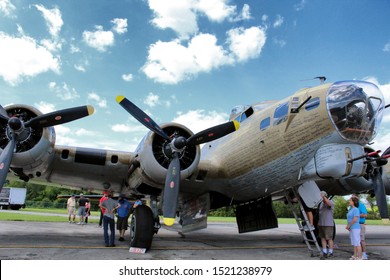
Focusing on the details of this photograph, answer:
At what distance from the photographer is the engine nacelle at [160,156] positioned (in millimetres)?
7742

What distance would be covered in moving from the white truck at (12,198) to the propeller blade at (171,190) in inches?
1364

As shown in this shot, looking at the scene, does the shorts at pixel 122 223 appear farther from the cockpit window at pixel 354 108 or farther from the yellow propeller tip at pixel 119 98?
the cockpit window at pixel 354 108

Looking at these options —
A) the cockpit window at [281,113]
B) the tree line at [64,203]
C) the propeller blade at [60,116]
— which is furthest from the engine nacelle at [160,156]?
the tree line at [64,203]

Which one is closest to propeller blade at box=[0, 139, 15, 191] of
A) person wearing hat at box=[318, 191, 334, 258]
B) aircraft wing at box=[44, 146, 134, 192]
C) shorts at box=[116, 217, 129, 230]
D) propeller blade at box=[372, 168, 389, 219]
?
aircraft wing at box=[44, 146, 134, 192]

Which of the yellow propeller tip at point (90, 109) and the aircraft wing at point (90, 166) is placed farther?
the aircraft wing at point (90, 166)

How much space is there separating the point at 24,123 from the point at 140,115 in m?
2.62

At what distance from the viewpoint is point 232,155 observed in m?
8.71

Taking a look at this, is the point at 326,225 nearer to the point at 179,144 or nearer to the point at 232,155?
the point at 232,155

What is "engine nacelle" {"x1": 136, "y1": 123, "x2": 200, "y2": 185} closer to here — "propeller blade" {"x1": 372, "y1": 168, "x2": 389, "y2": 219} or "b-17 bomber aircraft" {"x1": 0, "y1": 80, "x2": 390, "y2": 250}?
"b-17 bomber aircraft" {"x1": 0, "y1": 80, "x2": 390, "y2": 250}

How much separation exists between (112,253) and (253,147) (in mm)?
4114

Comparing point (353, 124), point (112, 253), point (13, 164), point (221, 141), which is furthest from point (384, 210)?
point (13, 164)

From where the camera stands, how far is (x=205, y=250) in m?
Result: 8.19

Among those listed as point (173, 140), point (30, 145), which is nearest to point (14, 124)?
point (30, 145)

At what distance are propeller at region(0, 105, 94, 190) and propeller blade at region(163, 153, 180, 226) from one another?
2.37m
